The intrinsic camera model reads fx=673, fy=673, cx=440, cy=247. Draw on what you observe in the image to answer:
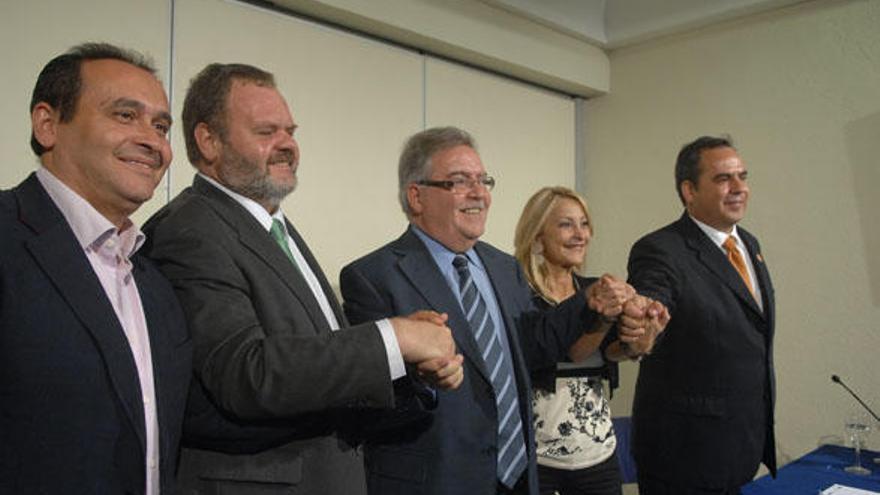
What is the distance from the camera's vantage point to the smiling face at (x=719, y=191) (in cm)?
237

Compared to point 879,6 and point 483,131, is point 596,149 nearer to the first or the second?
point 483,131

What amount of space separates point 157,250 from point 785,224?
10.1 feet

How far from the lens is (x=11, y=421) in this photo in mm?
924

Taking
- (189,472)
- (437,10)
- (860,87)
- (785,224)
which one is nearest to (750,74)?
(860,87)

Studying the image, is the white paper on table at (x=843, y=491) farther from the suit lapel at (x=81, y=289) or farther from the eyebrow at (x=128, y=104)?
the eyebrow at (x=128, y=104)

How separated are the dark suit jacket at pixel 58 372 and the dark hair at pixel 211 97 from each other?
1.19 feet

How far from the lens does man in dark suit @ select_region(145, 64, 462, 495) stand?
3.44 ft

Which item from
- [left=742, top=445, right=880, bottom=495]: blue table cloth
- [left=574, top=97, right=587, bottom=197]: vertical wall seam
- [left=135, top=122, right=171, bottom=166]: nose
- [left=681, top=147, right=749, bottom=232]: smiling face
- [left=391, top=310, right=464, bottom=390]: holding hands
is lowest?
[left=742, top=445, right=880, bottom=495]: blue table cloth

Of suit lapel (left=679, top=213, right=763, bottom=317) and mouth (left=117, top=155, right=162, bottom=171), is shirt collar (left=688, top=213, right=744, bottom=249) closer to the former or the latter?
suit lapel (left=679, top=213, right=763, bottom=317)

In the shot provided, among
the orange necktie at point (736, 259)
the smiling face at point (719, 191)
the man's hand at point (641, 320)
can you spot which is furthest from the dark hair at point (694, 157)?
the man's hand at point (641, 320)

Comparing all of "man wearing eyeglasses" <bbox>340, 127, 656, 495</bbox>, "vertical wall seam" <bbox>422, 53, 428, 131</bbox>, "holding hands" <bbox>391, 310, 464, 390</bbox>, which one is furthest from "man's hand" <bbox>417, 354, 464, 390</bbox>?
"vertical wall seam" <bbox>422, 53, 428, 131</bbox>

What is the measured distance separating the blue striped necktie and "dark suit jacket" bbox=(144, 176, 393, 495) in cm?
47

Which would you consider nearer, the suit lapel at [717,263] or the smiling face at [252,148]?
the smiling face at [252,148]

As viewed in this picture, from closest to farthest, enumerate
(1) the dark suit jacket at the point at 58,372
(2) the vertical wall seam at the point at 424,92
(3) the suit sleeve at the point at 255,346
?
(1) the dark suit jacket at the point at 58,372 → (3) the suit sleeve at the point at 255,346 → (2) the vertical wall seam at the point at 424,92
